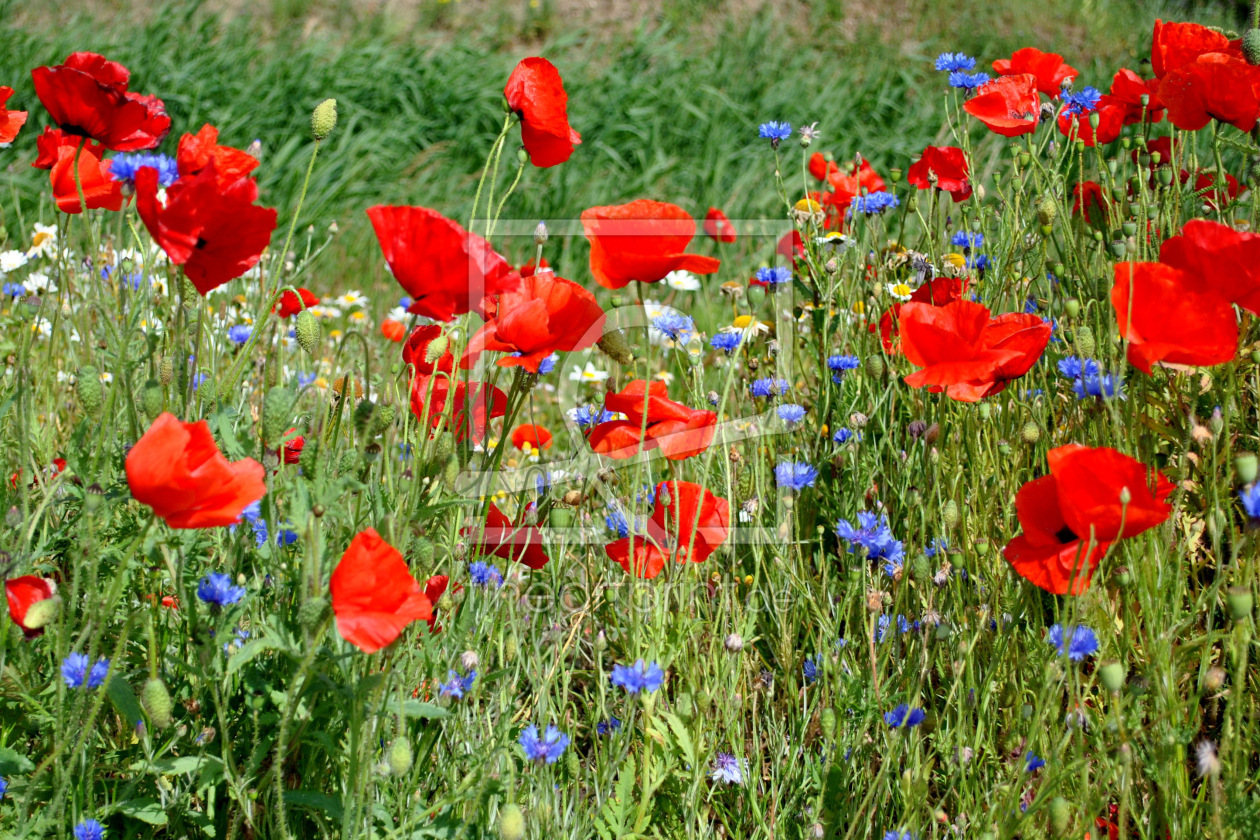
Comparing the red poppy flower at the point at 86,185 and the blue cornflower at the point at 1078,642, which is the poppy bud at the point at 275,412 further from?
the blue cornflower at the point at 1078,642

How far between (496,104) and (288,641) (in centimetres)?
460

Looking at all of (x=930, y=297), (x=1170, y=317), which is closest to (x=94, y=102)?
(x=930, y=297)

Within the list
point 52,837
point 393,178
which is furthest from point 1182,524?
point 393,178

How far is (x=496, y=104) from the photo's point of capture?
17.7ft

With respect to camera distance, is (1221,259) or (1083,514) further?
(1221,259)

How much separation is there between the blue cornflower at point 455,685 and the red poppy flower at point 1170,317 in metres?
0.98

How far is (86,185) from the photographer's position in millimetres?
1642

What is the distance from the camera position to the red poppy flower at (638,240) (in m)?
1.47

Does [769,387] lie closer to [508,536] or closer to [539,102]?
[508,536]

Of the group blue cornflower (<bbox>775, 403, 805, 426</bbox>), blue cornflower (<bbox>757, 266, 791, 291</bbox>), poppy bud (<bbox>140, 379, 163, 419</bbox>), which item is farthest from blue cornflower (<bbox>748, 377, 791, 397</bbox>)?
poppy bud (<bbox>140, 379, 163, 419</bbox>)

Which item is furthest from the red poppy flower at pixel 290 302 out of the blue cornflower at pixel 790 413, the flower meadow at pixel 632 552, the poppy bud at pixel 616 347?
the blue cornflower at pixel 790 413

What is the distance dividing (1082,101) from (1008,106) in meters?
0.36

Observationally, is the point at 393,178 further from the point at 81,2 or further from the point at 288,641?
the point at 288,641

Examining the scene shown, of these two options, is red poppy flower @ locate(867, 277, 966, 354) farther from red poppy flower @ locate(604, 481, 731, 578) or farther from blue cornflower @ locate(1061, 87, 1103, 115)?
blue cornflower @ locate(1061, 87, 1103, 115)
